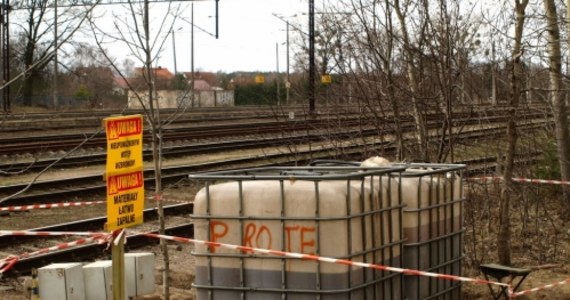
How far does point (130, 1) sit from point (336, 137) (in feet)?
20.3

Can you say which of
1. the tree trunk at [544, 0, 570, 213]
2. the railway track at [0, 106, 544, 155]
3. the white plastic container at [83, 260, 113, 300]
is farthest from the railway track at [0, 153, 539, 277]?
the railway track at [0, 106, 544, 155]

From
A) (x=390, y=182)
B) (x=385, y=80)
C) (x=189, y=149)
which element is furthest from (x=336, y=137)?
(x=189, y=149)

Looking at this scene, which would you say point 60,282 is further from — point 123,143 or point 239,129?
point 239,129

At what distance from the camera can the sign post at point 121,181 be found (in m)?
5.82

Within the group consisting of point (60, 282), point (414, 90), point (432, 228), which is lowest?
point (60, 282)

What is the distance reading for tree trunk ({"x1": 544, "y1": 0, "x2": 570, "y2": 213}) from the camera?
12367mm

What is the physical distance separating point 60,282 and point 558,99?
8336 millimetres

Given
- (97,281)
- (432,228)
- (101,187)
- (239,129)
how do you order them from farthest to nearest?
1. (239,129)
2. (101,187)
3. (97,281)
4. (432,228)

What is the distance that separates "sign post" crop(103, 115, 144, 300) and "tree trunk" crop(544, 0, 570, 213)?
7358mm

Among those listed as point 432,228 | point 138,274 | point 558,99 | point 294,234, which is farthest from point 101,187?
point 294,234

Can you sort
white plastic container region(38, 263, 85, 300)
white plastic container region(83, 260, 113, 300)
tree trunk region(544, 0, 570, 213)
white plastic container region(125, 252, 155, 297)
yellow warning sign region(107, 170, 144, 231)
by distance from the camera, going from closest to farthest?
yellow warning sign region(107, 170, 144, 231) → white plastic container region(38, 263, 85, 300) → white plastic container region(83, 260, 113, 300) → white plastic container region(125, 252, 155, 297) → tree trunk region(544, 0, 570, 213)

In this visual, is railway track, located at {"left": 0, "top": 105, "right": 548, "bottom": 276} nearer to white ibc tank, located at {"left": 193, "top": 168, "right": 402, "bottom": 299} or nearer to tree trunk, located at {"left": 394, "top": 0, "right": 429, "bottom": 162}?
tree trunk, located at {"left": 394, "top": 0, "right": 429, "bottom": 162}

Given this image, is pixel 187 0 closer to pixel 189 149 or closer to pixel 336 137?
pixel 336 137

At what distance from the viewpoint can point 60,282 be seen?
766 centimetres
